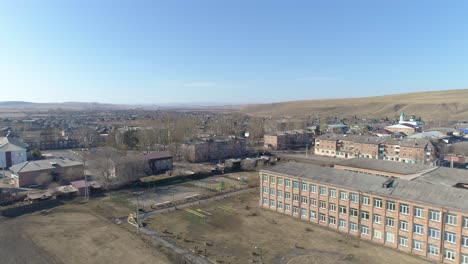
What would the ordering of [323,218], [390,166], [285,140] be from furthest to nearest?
[285,140], [390,166], [323,218]

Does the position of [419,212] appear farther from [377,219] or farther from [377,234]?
[377,234]

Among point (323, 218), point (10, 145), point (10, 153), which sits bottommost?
point (323, 218)

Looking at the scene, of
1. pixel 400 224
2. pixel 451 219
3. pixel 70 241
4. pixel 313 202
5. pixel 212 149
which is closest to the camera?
pixel 451 219

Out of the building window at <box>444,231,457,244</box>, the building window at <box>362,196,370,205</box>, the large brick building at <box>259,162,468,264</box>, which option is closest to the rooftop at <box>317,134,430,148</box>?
the large brick building at <box>259,162,468,264</box>

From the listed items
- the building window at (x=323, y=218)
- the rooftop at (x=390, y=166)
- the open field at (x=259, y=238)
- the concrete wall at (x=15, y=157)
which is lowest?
the open field at (x=259, y=238)

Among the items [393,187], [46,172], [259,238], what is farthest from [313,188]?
[46,172]

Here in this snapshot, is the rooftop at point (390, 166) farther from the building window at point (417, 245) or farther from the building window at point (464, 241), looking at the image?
the building window at point (464, 241)

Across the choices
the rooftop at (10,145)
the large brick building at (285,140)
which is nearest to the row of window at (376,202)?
the large brick building at (285,140)
